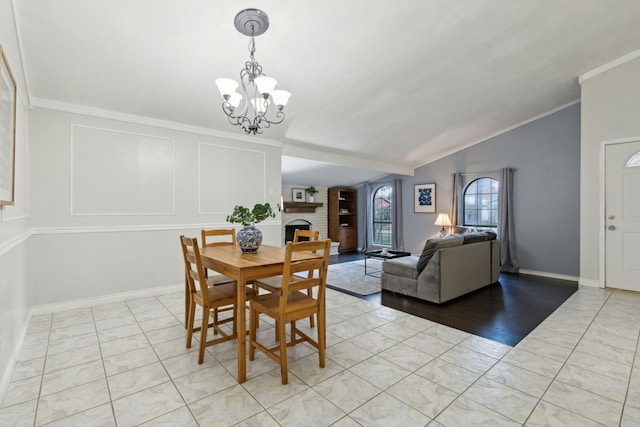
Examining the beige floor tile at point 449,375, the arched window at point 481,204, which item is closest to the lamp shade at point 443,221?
the arched window at point 481,204

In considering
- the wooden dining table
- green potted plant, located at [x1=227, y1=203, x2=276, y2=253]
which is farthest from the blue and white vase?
the wooden dining table

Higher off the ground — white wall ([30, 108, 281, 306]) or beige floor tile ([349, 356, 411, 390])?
white wall ([30, 108, 281, 306])

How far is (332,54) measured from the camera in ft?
9.94

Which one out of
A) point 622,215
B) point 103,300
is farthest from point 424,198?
point 103,300

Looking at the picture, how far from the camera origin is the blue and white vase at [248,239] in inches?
97.2

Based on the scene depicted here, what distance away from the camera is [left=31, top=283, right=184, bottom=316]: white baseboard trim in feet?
10.4

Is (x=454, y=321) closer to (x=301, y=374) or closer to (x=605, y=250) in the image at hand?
(x=301, y=374)

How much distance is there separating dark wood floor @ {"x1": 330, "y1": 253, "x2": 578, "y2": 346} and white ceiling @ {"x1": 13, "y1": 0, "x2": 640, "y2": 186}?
2692 millimetres

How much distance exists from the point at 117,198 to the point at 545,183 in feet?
21.6

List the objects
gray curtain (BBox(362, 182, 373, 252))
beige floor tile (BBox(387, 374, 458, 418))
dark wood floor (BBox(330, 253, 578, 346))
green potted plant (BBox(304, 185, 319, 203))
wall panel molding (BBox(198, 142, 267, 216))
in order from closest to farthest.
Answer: beige floor tile (BBox(387, 374, 458, 418)) < dark wood floor (BBox(330, 253, 578, 346)) < wall panel molding (BBox(198, 142, 267, 216)) < green potted plant (BBox(304, 185, 319, 203)) < gray curtain (BBox(362, 182, 373, 252))

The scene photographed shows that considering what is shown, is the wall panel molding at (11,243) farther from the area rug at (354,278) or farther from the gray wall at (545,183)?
the gray wall at (545,183)

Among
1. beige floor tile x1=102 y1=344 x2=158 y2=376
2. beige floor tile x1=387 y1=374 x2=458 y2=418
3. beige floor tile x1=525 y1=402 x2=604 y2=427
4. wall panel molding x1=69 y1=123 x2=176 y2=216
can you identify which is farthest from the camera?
wall panel molding x1=69 y1=123 x2=176 y2=216

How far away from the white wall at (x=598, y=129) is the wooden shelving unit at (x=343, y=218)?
4930 millimetres

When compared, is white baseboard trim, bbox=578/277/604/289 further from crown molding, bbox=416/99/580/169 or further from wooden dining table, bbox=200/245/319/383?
wooden dining table, bbox=200/245/319/383
